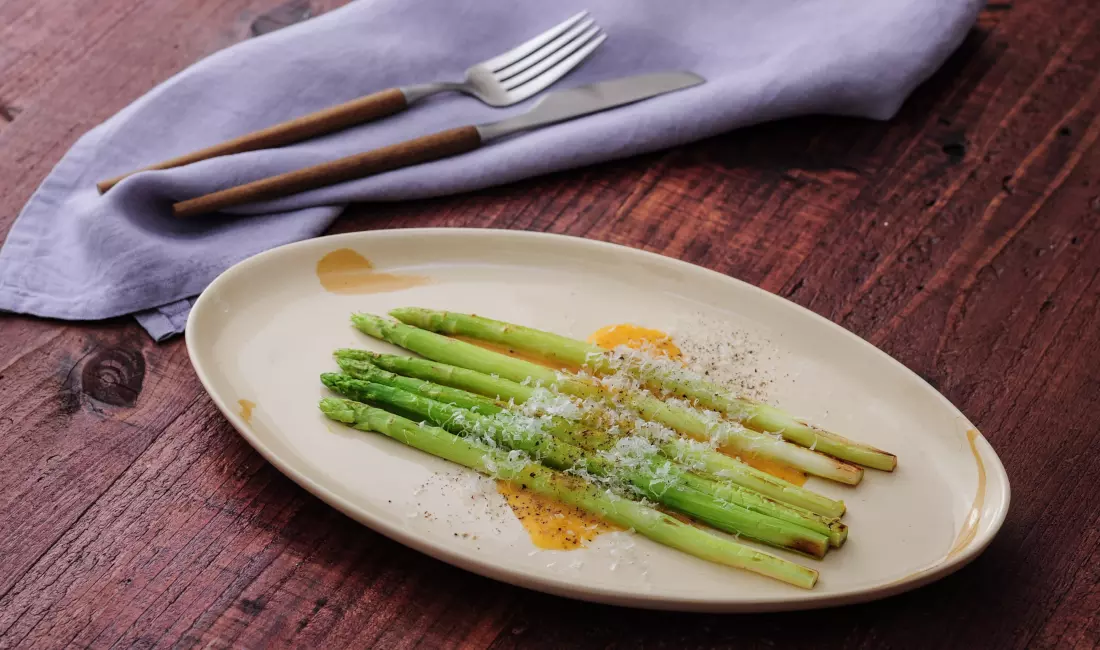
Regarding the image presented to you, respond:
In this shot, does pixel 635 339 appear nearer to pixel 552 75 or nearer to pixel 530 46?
pixel 552 75

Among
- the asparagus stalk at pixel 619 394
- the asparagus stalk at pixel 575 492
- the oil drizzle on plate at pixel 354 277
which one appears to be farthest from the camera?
the oil drizzle on plate at pixel 354 277

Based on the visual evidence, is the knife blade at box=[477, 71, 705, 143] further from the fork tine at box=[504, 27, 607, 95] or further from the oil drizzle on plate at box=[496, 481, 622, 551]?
the oil drizzle on plate at box=[496, 481, 622, 551]

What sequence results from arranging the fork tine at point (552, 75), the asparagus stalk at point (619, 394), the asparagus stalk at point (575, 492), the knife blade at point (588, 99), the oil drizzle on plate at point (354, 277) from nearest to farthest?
the asparagus stalk at point (575, 492) < the asparagus stalk at point (619, 394) < the oil drizzle on plate at point (354, 277) < the knife blade at point (588, 99) < the fork tine at point (552, 75)

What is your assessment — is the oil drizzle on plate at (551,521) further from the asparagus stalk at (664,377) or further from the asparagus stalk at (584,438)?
the asparagus stalk at (664,377)

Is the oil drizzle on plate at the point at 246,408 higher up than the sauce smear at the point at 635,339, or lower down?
higher up

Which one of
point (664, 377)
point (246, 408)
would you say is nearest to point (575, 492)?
point (664, 377)

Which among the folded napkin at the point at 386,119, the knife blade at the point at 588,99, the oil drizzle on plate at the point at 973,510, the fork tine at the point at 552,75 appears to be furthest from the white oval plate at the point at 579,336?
the fork tine at the point at 552,75
